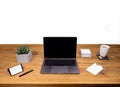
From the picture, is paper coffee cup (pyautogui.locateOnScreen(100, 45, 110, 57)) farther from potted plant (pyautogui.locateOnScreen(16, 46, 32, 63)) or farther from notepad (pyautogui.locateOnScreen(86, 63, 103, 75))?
potted plant (pyautogui.locateOnScreen(16, 46, 32, 63))

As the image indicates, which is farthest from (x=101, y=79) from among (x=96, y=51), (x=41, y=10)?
(x=41, y=10)

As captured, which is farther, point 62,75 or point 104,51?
point 104,51

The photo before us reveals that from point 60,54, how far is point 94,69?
0.37 metres

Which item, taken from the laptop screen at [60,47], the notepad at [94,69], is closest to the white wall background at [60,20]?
the laptop screen at [60,47]

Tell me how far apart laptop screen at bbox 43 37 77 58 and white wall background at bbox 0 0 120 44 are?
0.28 metres

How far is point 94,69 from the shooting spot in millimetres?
1378

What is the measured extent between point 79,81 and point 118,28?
0.87m

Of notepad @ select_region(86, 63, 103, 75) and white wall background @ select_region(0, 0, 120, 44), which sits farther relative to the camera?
white wall background @ select_region(0, 0, 120, 44)

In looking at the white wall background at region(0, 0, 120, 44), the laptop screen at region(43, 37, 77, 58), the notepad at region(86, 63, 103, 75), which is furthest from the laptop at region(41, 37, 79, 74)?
the white wall background at region(0, 0, 120, 44)

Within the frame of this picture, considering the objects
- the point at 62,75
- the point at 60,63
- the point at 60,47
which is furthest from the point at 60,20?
the point at 62,75

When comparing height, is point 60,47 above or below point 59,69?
above

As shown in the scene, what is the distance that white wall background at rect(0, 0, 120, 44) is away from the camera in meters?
1.62

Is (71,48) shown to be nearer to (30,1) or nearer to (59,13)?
(59,13)

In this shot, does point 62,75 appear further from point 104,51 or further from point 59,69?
point 104,51
